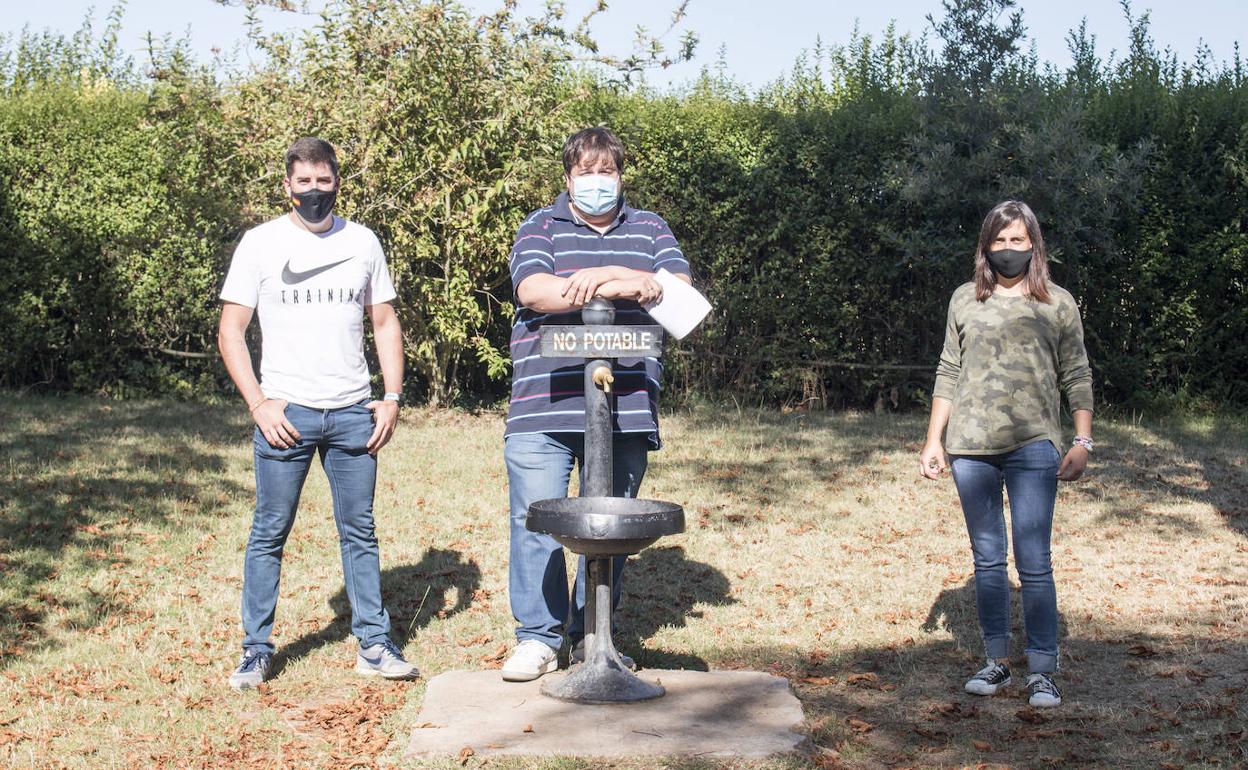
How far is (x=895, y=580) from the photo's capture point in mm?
7066

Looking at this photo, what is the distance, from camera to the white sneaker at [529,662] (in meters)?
4.84

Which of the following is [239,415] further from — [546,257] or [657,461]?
[546,257]

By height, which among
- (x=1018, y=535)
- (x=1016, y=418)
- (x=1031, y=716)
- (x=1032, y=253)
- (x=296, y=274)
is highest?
(x=1032, y=253)

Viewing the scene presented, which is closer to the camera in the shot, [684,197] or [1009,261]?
[1009,261]

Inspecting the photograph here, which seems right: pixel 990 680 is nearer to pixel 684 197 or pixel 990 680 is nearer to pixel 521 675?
pixel 521 675

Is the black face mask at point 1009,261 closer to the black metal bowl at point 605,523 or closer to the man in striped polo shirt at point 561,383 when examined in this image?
the man in striped polo shirt at point 561,383

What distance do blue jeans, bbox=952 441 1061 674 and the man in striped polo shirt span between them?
126cm

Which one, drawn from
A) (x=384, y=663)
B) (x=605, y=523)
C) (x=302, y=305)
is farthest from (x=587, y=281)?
(x=384, y=663)

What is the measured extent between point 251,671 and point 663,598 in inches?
88.0

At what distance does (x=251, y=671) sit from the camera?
17.0ft

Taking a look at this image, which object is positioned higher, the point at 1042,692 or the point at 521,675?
the point at 521,675

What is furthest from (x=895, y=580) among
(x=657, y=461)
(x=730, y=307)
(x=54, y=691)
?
(x=730, y=307)

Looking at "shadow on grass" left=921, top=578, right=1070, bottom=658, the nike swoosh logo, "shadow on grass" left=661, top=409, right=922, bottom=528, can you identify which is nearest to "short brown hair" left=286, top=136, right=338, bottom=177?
the nike swoosh logo

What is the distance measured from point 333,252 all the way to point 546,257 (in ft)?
2.80
